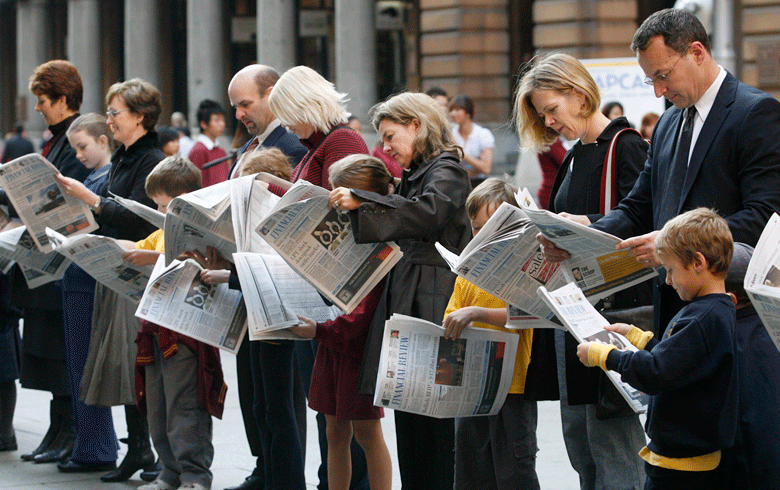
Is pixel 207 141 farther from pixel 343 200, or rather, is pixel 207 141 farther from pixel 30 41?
pixel 30 41

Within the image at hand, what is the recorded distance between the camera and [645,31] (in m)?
3.37

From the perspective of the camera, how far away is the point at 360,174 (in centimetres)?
402

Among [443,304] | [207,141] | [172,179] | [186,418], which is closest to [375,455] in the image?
[443,304]

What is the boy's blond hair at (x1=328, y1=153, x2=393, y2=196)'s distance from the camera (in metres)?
4.00

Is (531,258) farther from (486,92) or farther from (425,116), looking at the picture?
(486,92)

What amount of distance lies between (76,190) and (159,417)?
4.01 feet

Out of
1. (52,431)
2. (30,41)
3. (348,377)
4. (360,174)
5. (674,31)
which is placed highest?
(30,41)

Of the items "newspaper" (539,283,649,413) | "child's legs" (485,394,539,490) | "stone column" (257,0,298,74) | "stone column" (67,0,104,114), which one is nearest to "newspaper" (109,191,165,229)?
"child's legs" (485,394,539,490)

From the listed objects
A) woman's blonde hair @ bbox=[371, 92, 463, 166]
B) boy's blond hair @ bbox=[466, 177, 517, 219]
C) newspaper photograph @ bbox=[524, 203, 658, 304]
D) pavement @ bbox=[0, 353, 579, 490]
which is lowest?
pavement @ bbox=[0, 353, 579, 490]

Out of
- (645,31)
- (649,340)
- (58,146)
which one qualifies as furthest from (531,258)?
(58,146)

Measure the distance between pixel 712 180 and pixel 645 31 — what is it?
54cm

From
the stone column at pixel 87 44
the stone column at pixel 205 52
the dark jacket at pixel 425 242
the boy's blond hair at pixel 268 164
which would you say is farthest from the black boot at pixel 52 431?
the stone column at pixel 87 44

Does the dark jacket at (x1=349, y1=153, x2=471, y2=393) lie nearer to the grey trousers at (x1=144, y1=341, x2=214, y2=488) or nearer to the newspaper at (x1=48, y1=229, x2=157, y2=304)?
the grey trousers at (x1=144, y1=341, x2=214, y2=488)

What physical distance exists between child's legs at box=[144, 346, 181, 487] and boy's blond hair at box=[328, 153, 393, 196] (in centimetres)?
160
